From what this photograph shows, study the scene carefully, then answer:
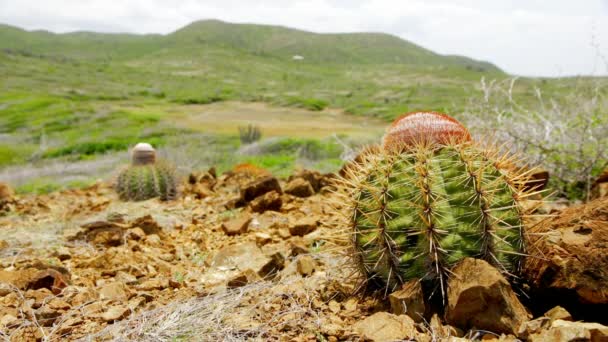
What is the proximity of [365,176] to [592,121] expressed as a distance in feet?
13.1

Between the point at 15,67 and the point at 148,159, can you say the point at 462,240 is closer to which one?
the point at 148,159

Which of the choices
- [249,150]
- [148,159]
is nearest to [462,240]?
[148,159]

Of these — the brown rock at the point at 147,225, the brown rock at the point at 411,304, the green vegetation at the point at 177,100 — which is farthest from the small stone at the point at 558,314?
the green vegetation at the point at 177,100

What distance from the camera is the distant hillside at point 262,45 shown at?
143 meters

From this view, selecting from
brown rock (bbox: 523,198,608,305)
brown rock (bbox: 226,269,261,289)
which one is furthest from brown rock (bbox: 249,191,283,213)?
brown rock (bbox: 523,198,608,305)

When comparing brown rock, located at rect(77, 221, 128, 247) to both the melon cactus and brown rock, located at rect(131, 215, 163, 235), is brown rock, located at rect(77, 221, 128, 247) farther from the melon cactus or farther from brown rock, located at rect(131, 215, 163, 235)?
the melon cactus

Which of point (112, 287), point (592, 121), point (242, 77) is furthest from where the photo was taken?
point (242, 77)

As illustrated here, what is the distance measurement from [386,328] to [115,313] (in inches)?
57.3

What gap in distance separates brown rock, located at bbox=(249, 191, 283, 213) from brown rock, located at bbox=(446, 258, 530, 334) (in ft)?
10.5

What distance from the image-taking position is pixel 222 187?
23.7ft

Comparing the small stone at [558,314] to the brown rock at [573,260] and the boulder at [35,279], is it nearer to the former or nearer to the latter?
the brown rock at [573,260]

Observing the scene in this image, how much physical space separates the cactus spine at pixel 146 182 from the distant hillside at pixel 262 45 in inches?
4824

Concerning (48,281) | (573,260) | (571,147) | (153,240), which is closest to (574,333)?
(573,260)

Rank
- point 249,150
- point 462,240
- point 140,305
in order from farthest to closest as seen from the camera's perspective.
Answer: point 249,150 < point 140,305 < point 462,240
